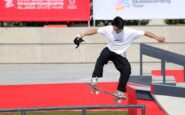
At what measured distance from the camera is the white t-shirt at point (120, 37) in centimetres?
975

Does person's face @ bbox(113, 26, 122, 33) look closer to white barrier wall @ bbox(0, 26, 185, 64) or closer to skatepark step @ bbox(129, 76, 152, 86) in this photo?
skatepark step @ bbox(129, 76, 152, 86)

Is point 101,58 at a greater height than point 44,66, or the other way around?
point 101,58

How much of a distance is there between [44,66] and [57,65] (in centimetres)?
51

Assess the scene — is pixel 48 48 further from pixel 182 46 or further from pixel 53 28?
pixel 182 46

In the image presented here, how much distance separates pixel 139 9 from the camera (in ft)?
66.4

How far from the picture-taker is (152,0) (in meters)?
20.2

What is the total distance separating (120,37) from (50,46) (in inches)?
439

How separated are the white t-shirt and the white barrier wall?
10.8 metres

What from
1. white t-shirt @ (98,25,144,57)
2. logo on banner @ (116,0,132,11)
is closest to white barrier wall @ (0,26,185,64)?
logo on banner @ (116,0,132,11)

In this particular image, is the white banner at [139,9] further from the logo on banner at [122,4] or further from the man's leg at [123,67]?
the man's leg at [123,67]

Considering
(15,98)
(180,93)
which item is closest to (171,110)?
(180,93)

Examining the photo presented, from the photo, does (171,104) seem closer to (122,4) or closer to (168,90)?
(168,90)

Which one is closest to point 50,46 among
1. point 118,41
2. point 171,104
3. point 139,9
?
point 139,9

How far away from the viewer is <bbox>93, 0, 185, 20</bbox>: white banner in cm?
2005
